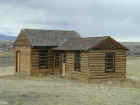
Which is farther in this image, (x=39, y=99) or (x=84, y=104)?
(x=39, y=99)

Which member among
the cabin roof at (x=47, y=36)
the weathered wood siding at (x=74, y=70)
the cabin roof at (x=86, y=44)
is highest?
the cabin roof at (x=47, y=36)

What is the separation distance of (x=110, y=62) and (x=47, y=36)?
27.6ft

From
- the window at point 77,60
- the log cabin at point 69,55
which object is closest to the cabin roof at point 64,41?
the log cabin at point 69,55

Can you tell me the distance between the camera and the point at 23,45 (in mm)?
29125

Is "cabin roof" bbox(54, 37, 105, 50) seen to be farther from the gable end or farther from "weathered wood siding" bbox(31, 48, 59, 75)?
the gable end

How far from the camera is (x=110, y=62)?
78.5 ft

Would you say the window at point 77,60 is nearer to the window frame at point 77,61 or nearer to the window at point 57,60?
the window frame at point 77,61

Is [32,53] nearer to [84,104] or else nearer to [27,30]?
[27,30]

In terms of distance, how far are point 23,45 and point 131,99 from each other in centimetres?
1677

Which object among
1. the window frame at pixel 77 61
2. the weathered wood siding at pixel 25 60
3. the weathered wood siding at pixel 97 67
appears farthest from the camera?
the weathered wood siding at pixel 25 60

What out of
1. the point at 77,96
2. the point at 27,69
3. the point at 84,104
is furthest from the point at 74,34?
the point at 84,104

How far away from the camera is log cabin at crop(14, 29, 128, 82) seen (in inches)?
921

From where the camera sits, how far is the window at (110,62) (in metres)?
23.8

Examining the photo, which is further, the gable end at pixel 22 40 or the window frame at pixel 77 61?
the gable end at pixel 22 40
